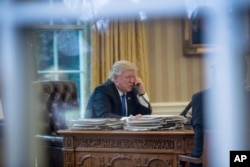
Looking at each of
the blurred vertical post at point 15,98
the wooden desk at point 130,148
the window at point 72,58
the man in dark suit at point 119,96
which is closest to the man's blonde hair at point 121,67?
the man in dark suit at point 119,96

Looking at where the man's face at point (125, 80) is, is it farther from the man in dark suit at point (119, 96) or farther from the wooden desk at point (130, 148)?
the wooden desk at point (130, 148)

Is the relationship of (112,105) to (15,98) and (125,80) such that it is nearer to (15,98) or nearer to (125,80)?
(125,80)

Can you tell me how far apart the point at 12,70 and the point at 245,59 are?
0.33m

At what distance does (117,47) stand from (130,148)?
0.54 metres

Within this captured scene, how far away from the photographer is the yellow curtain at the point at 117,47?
5.01ft

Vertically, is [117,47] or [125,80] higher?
[117,47]

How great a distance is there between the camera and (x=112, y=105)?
1475 mm

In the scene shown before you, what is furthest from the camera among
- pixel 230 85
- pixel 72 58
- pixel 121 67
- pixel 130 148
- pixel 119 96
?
pixel 72 58

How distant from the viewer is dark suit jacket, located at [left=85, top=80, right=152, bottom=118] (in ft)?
4.72

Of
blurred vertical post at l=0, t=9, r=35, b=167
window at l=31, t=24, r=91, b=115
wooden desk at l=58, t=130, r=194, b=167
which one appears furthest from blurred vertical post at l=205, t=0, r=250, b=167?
window at l=31, t=24, r=91, b=115

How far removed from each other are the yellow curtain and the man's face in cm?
5

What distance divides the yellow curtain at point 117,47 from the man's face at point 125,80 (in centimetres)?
5

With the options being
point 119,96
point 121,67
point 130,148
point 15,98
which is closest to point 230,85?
point 15,98

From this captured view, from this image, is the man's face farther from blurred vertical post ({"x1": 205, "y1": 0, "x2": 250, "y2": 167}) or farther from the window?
blurred vertical post ({"x1": 205, "y1": 0, "x2": 250, "y2": 167})
